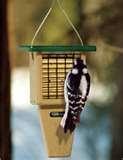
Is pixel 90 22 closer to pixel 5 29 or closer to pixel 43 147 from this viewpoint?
pixel 5 29

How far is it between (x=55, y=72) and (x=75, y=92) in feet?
0.25

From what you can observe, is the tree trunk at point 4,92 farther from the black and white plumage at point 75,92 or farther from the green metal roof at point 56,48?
the black and white plumage at point 75,92

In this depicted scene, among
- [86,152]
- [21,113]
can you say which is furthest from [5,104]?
[86,152]

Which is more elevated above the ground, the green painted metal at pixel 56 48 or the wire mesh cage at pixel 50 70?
the green painted metal at pixel 56 48

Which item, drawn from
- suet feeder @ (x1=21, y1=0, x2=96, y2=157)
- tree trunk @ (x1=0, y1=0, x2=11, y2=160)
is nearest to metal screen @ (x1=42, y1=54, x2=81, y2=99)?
suet feeder @ (x1=21, y1=0, x2=96, y2=157)

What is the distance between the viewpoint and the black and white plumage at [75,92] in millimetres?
1097

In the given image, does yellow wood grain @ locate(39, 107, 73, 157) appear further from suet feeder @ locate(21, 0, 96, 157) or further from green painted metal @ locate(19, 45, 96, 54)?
green painted metal @ locate(19, 45, 96, 54)

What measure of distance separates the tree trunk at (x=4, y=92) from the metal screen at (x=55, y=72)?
4.2 inches

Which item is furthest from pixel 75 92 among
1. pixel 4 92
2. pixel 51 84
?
pixel 4 92

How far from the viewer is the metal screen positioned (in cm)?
108

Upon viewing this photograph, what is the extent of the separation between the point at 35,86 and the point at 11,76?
8cm

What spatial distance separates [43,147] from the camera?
44.2 inches

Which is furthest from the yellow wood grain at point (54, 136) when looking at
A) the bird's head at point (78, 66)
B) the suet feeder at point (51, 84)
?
the bird's head at point (78, 66)

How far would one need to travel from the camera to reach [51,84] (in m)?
A: 1.09
